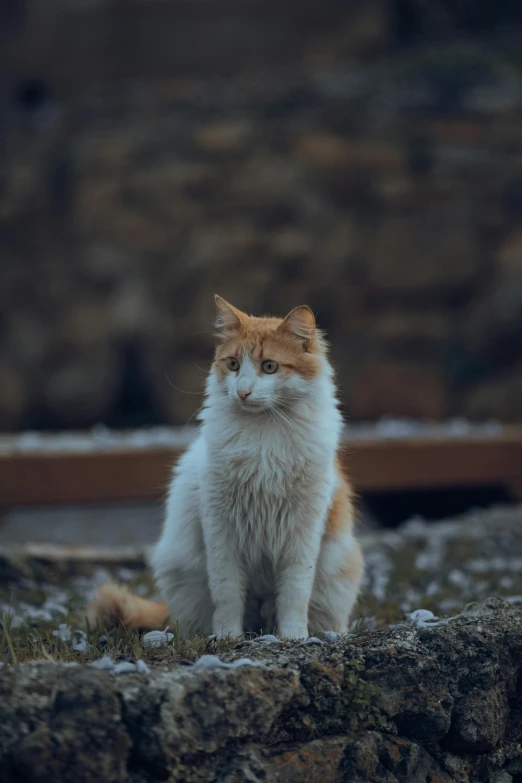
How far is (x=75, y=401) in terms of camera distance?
1310 centimetres

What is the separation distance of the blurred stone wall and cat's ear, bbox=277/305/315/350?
952 centimetres

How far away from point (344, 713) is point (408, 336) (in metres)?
11.0

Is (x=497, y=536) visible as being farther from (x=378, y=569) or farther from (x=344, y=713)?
(x=344, y=713)

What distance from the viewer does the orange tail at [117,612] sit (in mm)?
3602

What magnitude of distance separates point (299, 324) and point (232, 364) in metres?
0.30

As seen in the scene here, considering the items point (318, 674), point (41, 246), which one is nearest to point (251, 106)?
point (41, 246)

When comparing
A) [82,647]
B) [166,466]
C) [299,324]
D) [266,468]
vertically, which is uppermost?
[299,324]

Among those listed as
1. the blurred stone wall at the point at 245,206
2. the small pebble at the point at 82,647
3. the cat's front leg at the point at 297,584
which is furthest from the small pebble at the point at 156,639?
the blurred stone wall at the point at 245,206

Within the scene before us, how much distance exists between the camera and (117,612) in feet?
11.8

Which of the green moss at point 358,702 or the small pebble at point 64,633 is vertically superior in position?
the green moss at point 358,702

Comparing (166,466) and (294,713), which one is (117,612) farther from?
(166,466)

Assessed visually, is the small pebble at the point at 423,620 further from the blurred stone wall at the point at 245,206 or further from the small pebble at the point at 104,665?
the blurred stone wall at the point at 245,206

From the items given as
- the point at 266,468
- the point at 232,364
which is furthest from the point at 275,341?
the point at 266,468

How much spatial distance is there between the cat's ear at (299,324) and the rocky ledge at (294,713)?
1.14m
